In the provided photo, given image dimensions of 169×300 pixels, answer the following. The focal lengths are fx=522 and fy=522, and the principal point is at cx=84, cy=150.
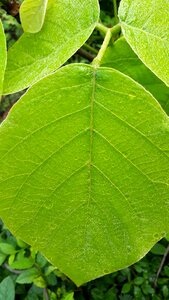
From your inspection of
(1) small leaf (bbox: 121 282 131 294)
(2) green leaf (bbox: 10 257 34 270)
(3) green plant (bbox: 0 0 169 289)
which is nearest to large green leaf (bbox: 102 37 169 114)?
(3) green plant (bbox: 0 0 169 289)

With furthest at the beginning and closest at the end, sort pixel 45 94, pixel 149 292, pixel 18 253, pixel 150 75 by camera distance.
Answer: pixel 149 292, pixel 18 253, pixel 150 75, pixel 45 94

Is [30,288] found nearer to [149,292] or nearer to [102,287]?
[102,287]

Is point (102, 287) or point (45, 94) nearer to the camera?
point (45, 94)

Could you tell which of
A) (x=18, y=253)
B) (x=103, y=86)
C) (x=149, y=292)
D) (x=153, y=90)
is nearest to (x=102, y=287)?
(x=149, y=292)

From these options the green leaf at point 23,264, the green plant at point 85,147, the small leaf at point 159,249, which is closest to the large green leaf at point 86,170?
the green plant at point 85,147

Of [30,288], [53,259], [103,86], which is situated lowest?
[30,288]

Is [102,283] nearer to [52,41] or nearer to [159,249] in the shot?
[159,249]

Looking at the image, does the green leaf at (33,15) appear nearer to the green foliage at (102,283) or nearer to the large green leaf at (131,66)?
the large green leaf at (131,66)

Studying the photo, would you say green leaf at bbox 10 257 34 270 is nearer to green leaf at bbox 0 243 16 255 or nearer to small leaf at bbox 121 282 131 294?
green leaf at bbox 0 243 16 255
